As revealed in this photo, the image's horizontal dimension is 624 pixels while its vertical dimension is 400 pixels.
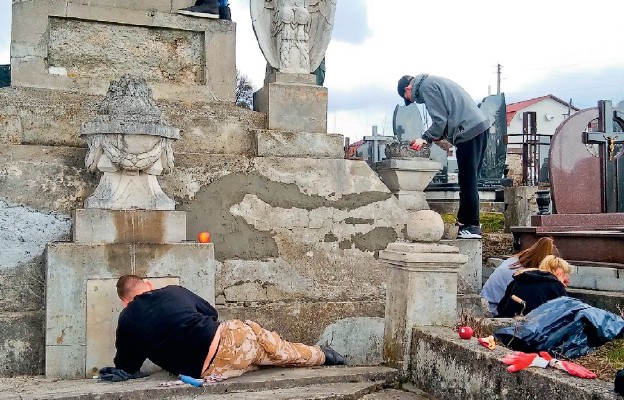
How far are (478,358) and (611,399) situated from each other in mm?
1022

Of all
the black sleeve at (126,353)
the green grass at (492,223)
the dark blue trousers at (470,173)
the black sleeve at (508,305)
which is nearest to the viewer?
the black sleeve at (126,353)

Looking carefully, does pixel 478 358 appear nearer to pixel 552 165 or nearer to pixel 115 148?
pixel 115 148

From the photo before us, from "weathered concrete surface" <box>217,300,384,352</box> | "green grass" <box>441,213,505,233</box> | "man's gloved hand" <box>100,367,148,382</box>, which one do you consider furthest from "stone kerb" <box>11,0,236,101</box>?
"green grass" <box>441,213,505,233</box>

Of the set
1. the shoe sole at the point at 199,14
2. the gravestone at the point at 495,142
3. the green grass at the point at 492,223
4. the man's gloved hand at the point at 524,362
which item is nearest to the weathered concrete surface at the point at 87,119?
the shoe sole at the point at 199,14

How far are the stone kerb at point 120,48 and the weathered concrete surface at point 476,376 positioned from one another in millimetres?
3728

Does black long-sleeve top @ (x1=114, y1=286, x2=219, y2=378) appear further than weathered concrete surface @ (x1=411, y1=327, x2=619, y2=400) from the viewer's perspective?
Yes

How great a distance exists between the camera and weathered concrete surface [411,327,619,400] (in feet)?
11.3

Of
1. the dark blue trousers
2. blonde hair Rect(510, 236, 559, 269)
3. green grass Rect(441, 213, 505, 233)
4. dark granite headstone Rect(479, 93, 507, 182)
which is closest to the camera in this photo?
blonde hair Rect(510, 236, 559, 269)

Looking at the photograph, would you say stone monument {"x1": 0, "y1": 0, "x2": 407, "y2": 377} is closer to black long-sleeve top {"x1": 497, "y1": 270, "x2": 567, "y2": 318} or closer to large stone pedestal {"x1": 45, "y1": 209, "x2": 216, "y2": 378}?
large stone pedestal {"x1": 45, "y1": 209, "x2": 216, "y2": 378}

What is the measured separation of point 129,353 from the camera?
15.4 feet

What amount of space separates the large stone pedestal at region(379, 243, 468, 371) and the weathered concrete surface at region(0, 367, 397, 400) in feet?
0.87

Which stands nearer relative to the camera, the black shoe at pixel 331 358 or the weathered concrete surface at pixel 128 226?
the weathered concrete surface at pixel 128 226

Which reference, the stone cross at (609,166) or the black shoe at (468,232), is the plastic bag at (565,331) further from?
the stone cross at (609,166)

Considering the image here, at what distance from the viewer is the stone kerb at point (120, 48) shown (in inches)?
261
